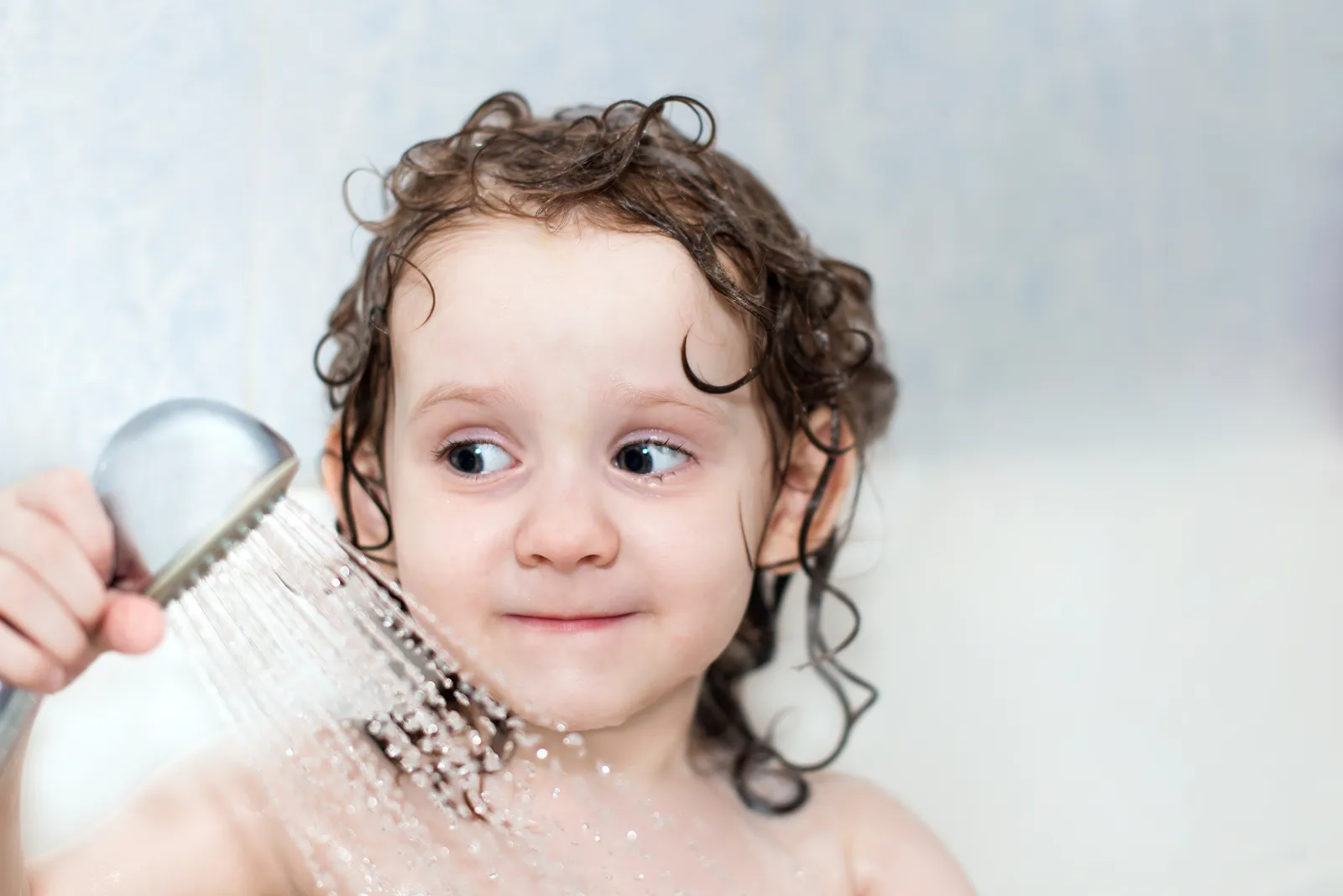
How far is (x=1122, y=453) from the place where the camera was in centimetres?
165

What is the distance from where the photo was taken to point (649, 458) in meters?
0.86

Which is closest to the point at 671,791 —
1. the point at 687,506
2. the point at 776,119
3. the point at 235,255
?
the point at 687,506

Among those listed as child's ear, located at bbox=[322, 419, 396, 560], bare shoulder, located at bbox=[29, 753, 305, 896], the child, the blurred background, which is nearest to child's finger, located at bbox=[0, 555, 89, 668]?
the child

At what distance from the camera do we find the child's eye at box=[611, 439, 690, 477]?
85 cm

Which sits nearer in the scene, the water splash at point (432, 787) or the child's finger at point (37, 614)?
the child's finger at point (37, 614)

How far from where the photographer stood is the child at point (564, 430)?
2.64 feet

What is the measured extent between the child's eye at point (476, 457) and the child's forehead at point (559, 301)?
0.19 ft

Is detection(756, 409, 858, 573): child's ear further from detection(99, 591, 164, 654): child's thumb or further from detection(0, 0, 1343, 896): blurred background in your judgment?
detection(99, 591, 164, 654): child's thumb

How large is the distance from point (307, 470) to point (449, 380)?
0.48 metres

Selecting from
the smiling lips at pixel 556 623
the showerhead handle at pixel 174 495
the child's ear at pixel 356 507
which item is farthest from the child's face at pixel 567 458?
the showerhead handle at pixel 174 495

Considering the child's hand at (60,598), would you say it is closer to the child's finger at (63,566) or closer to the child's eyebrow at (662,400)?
the child's finger at (63,566)

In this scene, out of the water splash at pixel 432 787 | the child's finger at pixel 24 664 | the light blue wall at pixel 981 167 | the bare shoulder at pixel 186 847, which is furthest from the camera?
the light blue wall at pixel 981 167

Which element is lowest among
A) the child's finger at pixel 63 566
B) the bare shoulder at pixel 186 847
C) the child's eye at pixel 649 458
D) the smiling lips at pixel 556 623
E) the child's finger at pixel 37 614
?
the bare shoulder at pixel 186 847

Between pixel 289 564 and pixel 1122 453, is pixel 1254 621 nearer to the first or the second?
pixel 1122 453
